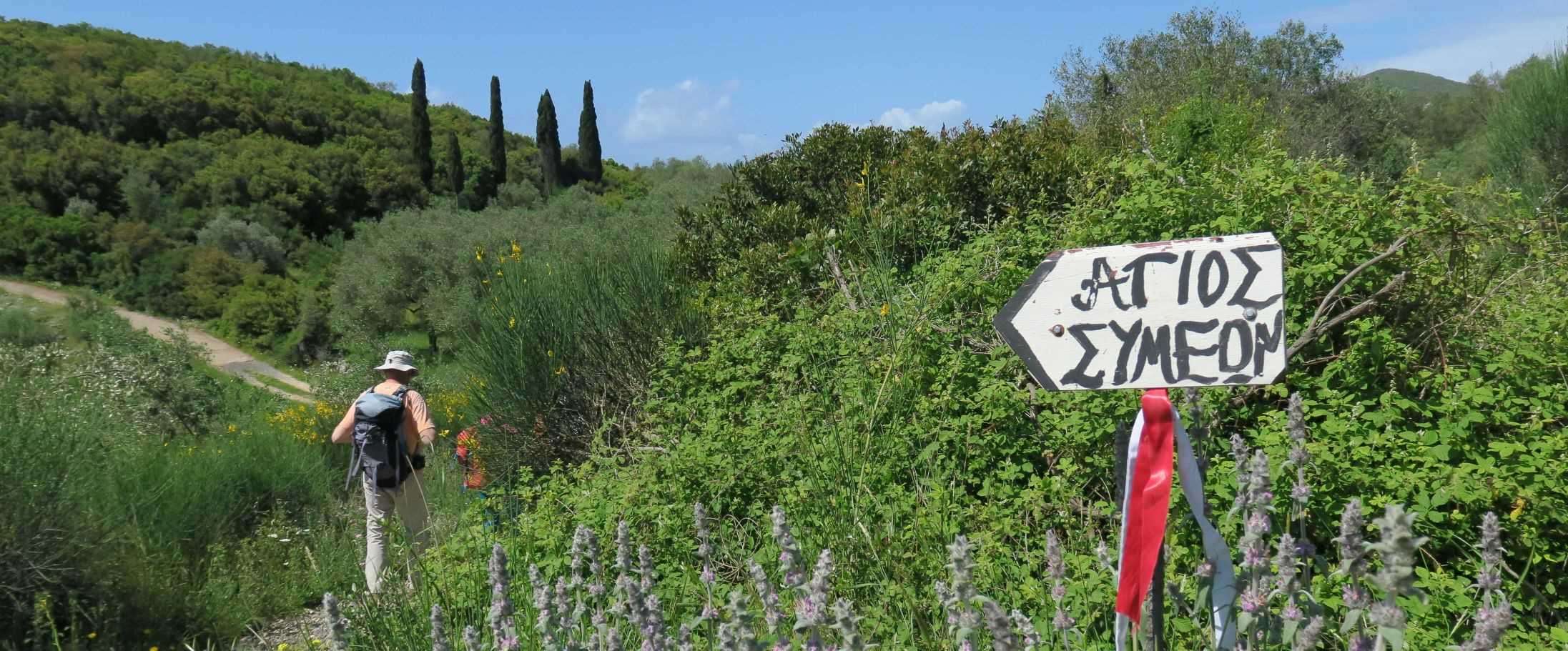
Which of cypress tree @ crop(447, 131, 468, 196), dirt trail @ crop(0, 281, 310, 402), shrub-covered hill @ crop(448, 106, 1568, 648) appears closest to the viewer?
shrub-covered hill @ crop(448, 106, 1568, 648)

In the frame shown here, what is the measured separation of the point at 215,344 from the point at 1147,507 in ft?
107

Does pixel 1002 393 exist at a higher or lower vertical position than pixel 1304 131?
lower

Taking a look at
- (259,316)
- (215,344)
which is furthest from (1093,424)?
(259,316)

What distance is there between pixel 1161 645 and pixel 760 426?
7.19ft

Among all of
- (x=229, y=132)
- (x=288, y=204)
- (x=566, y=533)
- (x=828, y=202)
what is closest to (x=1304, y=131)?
(x=828, y=202)

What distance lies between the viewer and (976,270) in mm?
4121

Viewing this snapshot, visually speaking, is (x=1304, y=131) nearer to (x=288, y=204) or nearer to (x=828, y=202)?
(x=828, y=202)

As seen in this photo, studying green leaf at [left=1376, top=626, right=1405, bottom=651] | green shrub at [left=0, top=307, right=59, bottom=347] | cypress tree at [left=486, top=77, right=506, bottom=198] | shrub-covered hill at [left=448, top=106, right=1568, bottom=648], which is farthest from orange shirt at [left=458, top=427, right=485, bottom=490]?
cypress tree at [left=486, top=77, right=506, bottom=198]

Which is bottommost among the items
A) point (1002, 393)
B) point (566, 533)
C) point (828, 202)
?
point (566, 533)

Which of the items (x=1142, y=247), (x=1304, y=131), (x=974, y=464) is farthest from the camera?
(x=1304, y=131)

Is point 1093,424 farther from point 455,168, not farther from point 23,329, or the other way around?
point 455,168

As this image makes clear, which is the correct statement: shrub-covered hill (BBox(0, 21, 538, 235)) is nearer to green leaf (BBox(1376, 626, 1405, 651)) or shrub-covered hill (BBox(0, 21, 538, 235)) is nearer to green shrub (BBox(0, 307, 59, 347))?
green shrub (BBox(0, 307, 59, 347))

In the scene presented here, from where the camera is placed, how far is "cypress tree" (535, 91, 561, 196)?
144 feet

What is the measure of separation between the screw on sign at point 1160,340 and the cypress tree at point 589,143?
151 feet
